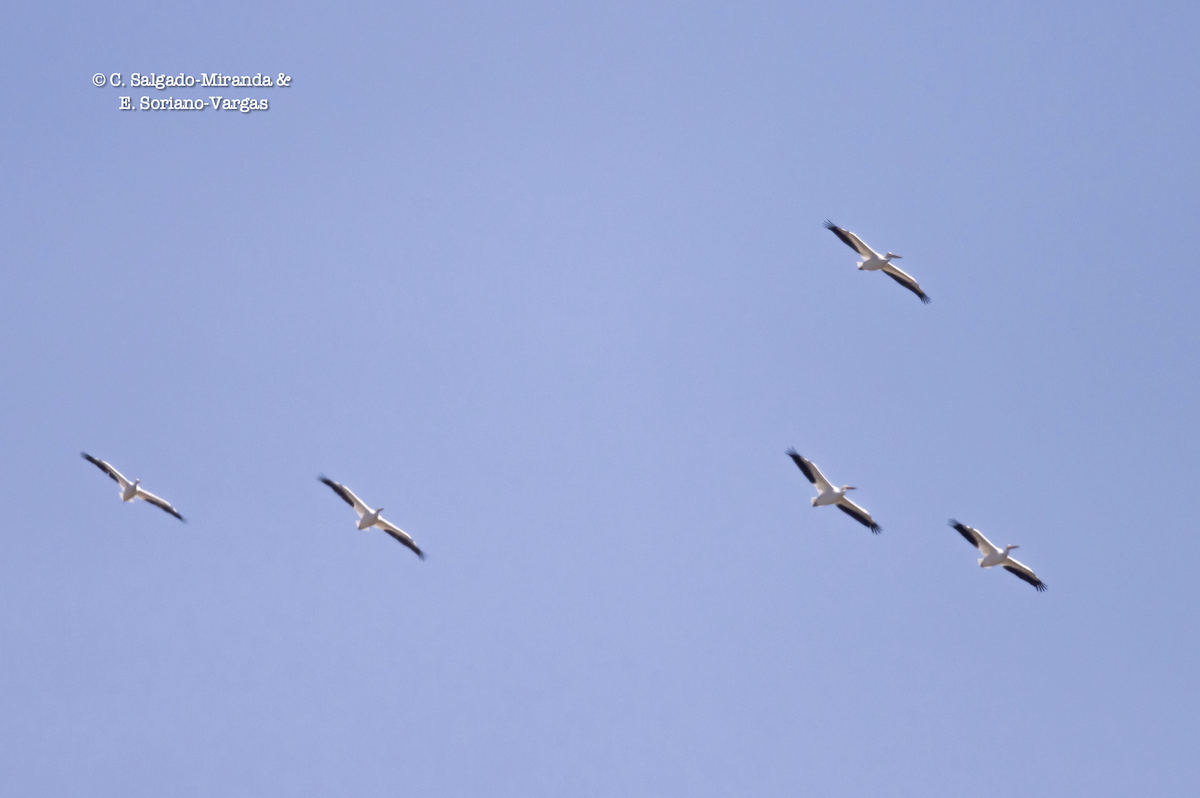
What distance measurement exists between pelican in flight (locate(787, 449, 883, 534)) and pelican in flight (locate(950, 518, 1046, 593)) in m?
2.44

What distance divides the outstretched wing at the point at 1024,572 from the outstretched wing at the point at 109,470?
74.6 ft

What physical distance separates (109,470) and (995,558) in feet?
74.0

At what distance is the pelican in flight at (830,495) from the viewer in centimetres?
3503

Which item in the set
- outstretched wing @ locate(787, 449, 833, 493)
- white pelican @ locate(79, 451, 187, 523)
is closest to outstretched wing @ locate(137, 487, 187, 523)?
white pelican @ locate(79, 451, 187, 523)

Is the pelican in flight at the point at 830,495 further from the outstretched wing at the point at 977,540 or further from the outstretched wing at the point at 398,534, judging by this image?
the outstretched wing at the point at 398,534

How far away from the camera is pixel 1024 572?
37062 mm

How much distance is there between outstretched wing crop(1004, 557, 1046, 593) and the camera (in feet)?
121

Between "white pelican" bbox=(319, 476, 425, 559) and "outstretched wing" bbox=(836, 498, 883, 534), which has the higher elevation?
"outstretched wing" bbox=(836, 498, 883, 534)

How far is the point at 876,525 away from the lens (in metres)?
35.8

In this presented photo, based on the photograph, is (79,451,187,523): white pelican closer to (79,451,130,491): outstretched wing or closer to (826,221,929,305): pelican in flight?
(79,451,130,491): outstretched wing

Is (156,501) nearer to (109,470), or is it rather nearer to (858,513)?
(109,470)

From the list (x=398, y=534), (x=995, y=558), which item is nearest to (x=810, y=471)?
(x=995, y=558)

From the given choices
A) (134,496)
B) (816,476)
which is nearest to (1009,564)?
(816,476)

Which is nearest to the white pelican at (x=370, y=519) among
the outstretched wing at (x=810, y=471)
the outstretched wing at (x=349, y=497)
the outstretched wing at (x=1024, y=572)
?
the outstretched wing at (x=349, y=497)
